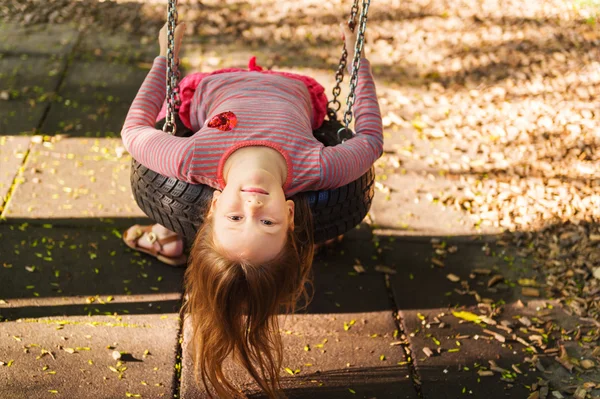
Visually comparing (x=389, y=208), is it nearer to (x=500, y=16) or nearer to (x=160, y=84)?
(x=160, y=84)

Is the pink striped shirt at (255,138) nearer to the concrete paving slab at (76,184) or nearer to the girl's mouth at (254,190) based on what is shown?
the girl's mouth at (254,190)

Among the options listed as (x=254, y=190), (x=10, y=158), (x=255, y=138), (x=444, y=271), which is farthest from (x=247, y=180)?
(x=10, y=158)

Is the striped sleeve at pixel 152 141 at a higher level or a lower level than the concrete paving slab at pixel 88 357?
higher

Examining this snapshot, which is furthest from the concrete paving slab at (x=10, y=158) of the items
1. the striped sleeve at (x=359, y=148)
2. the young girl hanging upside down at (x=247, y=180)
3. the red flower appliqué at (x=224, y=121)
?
the striped sleeve at (x=359, y=148)

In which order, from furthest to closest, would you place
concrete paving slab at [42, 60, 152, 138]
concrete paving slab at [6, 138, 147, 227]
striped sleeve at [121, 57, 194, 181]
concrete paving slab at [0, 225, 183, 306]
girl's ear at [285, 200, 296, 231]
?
1. concrete paving slab at [42, 60, 152, 138]
2. concrete paving slab at [6, 138, 147, 227]
3. concrete paving slab at [0, 225, 183, 306]
4. striped sleeve at [121, 57, 194, 181]
5. girl's ear at [285, 200, 296, 231]

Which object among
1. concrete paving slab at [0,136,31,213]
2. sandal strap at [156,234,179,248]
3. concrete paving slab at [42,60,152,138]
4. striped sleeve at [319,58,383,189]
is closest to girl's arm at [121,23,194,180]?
striped sleeve at [319,58,383,189]

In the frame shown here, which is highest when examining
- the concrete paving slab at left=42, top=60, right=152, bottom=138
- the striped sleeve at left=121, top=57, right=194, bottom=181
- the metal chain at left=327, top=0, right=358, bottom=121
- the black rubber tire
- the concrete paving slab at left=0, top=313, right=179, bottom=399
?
the metal chain at left=327, top=0, right=358, bottom=121

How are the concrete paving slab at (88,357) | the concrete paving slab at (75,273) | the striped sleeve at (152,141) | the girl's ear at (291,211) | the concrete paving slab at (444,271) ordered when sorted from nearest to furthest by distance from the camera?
the girl's ear at (291,211)
the striped sleeve at (152,141)
the concrete paving slab at (88,357)
the concrete paving slab at (75,273)
the concrete paving slab at (444,271)

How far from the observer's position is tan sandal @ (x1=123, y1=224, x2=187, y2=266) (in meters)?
3.28

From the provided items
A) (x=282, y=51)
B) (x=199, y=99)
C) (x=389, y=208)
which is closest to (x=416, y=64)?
(x=282, y=51)

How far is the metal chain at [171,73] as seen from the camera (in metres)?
2.45

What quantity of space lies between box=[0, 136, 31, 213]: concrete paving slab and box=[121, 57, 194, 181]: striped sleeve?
4.13 feet

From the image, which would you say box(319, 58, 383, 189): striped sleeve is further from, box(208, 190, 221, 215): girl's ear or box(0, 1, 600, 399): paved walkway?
box(0, 1, 600, 399): paved walkway

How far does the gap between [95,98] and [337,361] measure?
248 centimetres
